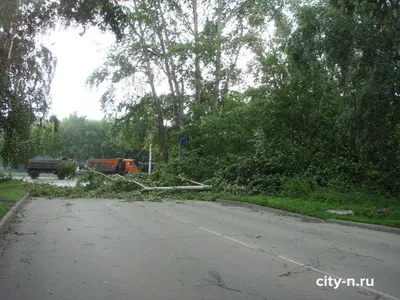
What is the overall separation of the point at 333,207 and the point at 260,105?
9.54 m

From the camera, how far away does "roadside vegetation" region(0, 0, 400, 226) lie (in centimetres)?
1249

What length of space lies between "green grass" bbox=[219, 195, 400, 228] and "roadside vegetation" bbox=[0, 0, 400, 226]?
4 cm

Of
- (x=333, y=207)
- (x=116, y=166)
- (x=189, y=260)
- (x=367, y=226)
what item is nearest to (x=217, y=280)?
(x=189, y=260)

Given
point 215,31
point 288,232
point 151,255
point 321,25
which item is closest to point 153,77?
point 215,31

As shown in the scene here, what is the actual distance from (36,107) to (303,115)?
1381cm

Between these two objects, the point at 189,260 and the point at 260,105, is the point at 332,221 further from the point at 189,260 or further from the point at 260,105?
the point at 260,105

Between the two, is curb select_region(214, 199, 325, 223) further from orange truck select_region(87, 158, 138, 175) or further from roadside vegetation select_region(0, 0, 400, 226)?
orange truck select_region(87, 158, 138, 175)

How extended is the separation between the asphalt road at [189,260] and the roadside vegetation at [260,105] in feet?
11.9

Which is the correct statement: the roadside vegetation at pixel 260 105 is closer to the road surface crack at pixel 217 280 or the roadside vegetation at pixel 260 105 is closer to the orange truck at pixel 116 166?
the road surface crack at pixel 217 280

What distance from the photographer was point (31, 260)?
6.64 m

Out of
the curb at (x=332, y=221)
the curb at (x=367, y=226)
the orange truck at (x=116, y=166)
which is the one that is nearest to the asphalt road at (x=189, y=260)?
the curb at (x=367, y=226)

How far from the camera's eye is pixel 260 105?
865 inches

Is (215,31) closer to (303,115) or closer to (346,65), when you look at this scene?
(303,115)

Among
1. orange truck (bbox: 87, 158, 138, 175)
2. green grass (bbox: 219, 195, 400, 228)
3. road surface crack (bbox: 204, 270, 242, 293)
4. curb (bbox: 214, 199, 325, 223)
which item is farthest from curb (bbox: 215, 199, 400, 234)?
orange truck (bbox: 87, 158, 138, 175)
